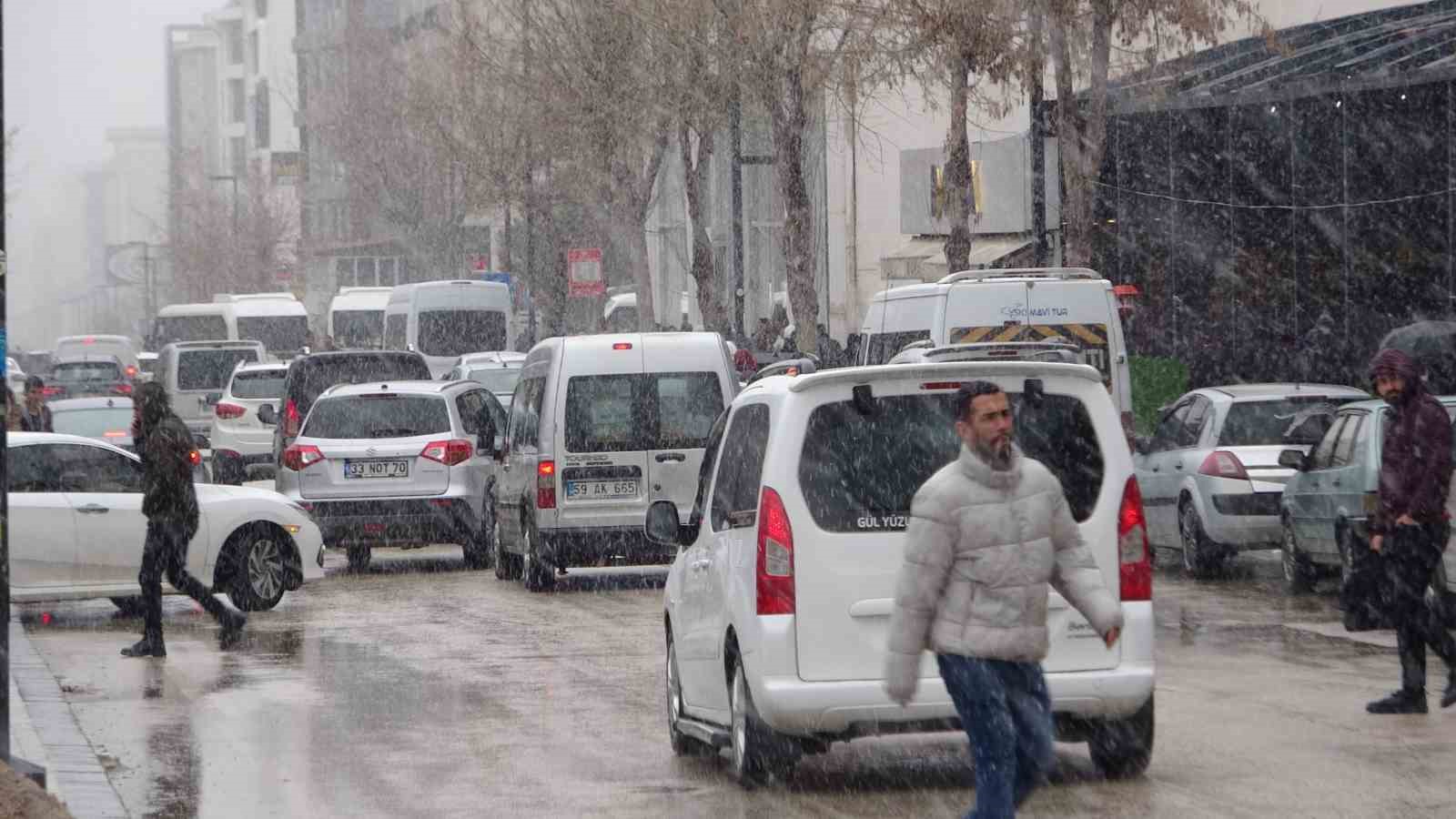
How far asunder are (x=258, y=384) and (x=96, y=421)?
7.98ft

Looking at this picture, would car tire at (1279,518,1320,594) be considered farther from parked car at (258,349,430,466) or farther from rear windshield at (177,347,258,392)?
rear windshield at (177,347,258,392)

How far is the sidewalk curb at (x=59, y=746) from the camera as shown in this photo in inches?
364

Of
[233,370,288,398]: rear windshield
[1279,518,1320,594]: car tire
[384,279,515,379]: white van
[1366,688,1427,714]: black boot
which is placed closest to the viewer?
[1366,688,1427,714]: black boot

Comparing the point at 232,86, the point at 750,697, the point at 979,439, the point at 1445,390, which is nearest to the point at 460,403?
the point at 1445,390

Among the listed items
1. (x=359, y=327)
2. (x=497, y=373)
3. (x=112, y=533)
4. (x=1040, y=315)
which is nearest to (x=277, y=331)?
(x=359, y=327)

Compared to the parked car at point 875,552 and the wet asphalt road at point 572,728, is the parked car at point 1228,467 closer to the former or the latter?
the wet asphalt road at point 572,728

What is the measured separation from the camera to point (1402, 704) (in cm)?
1121

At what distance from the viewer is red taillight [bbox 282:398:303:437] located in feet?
80.6

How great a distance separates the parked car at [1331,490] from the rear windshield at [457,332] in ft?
102

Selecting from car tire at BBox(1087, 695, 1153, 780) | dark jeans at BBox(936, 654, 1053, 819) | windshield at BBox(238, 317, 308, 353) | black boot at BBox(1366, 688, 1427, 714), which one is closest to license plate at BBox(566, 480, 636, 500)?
black boot at BBox(1366, 688, 1427, 714)

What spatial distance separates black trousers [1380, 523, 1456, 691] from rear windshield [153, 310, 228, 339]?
48030 millimetres

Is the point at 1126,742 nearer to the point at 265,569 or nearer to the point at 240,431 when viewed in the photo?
the point at 265,569

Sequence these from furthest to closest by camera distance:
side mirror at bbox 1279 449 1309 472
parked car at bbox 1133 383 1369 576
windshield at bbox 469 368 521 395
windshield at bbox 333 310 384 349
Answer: windshield at bbox 333 310 384 349 < windshield at bbox 469 368 521 395 < parked car at bbox 1133 383 1369 576 < side mirror at bbox 1279 449 1309 472

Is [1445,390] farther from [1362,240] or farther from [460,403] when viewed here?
[460,403]
